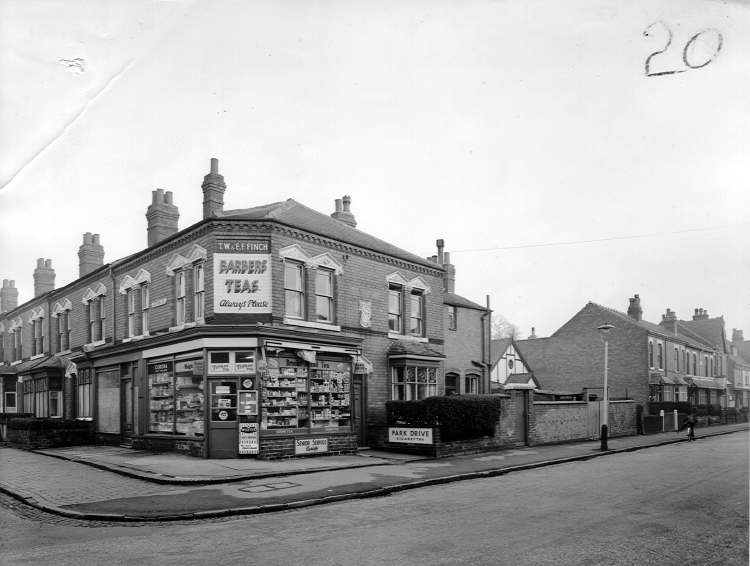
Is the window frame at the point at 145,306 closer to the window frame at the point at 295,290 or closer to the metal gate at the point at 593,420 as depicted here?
the window frame at the point at 295,290

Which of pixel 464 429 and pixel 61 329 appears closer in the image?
pixel 464 429

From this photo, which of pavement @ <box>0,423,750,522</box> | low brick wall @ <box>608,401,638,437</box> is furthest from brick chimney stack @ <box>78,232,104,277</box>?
low brick wall @ <box>608,401,638,437</box>

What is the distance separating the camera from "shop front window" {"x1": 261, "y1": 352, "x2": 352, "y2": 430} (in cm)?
1816

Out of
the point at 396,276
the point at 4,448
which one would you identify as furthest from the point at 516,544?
the point at 4,448

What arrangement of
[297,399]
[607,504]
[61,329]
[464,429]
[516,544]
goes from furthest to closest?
[61,329]
[464,429]
[297,399]
[607,504]
[516,544]

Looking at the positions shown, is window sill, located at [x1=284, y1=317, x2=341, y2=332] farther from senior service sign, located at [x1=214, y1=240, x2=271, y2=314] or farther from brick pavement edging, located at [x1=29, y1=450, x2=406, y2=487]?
brick pavement edging, located at [x1=29, y1=450, x2=406, y2=487]

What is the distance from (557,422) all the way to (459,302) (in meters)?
7.30

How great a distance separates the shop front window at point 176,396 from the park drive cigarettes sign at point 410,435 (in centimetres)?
588

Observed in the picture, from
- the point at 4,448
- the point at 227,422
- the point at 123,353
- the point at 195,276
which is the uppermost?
the point at 195,276

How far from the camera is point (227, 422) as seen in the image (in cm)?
1762

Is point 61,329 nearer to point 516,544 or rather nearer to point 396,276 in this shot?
point 396,276

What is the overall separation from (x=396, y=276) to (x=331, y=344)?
446 cm

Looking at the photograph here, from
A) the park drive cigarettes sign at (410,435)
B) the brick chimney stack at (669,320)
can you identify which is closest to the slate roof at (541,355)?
the brick chimney stack at (669,320)

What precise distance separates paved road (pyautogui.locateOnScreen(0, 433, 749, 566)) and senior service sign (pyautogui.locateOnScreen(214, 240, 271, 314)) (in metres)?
7.56
